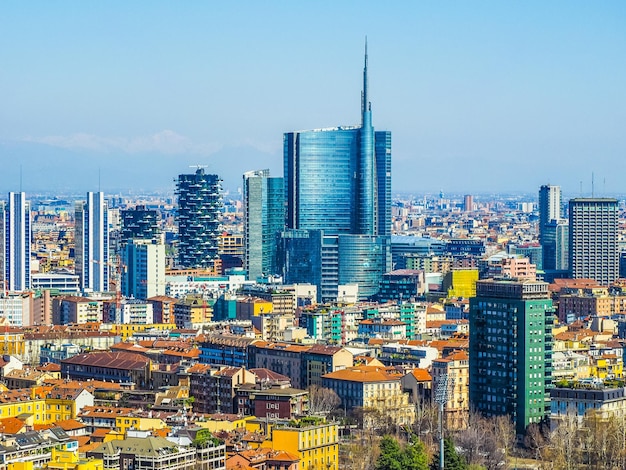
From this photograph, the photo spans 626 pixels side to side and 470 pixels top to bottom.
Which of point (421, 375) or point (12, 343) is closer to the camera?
point (421, 375)

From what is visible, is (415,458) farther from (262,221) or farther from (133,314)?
(262,221)

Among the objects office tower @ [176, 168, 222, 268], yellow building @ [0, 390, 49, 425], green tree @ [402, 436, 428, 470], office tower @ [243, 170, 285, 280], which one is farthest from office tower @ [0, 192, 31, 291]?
green tree @ [402, 436, 428, 470]

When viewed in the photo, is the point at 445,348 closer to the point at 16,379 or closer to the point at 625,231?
the point at 16,379

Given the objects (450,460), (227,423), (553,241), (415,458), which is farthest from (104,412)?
(553,241)

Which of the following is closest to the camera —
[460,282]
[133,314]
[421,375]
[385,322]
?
[421,375]

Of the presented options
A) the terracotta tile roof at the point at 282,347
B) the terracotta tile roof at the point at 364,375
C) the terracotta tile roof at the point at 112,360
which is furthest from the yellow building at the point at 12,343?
the terracotta tile roof at the point at 364,375

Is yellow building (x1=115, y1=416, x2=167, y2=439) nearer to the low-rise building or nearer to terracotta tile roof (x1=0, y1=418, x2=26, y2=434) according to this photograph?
terracotta tile roof (x1=0, y1=418, x2=26, y2=434)

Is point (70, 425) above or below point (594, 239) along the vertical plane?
below
